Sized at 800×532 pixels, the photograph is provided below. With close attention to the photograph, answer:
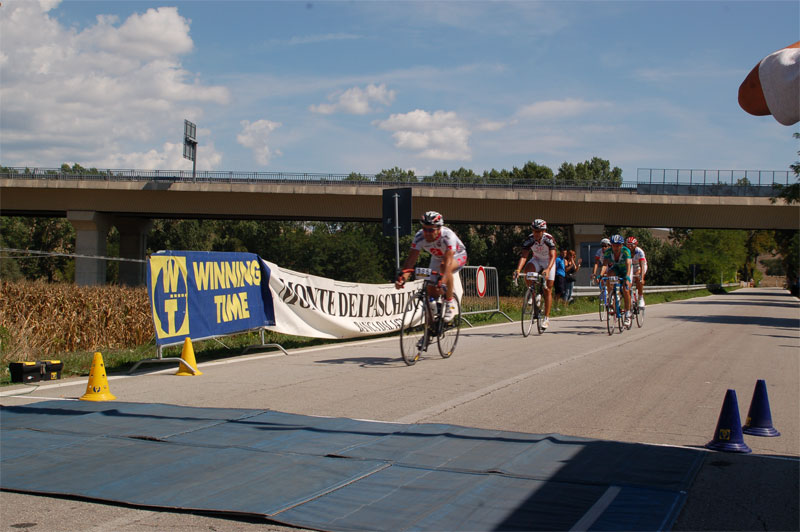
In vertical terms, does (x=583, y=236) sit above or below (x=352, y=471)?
above

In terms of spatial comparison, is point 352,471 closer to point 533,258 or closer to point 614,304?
point 533,258

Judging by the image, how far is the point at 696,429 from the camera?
604 cm

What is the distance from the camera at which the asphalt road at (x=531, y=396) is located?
4.02 meters

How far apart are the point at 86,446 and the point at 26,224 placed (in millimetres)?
90276

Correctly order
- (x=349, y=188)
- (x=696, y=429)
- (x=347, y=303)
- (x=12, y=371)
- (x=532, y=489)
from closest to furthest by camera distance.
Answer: (x=532, y=489) → (x=696, y=429) → (x=12, y=371) → (x=347, y=303) → (x=349, y=188)

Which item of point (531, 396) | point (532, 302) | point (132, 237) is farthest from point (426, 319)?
point (132, 237)

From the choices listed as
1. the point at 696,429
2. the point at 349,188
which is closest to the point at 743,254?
the point at 349,188

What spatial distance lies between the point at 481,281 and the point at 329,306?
288 inches

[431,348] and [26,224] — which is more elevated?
[26,224]

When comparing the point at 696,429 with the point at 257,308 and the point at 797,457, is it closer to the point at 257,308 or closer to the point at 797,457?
the point at 797,457

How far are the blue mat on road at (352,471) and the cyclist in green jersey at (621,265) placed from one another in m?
10.7

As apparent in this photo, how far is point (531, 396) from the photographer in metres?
7.49

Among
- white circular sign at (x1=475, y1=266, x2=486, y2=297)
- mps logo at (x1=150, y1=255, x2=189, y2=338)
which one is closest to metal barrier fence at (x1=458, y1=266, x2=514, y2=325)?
white circular sign at (x1=475, y1=266, x2=486, y2=297)

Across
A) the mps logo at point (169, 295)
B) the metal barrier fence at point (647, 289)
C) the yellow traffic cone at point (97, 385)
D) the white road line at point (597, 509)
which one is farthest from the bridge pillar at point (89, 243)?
the white road line at point (597, 509)
